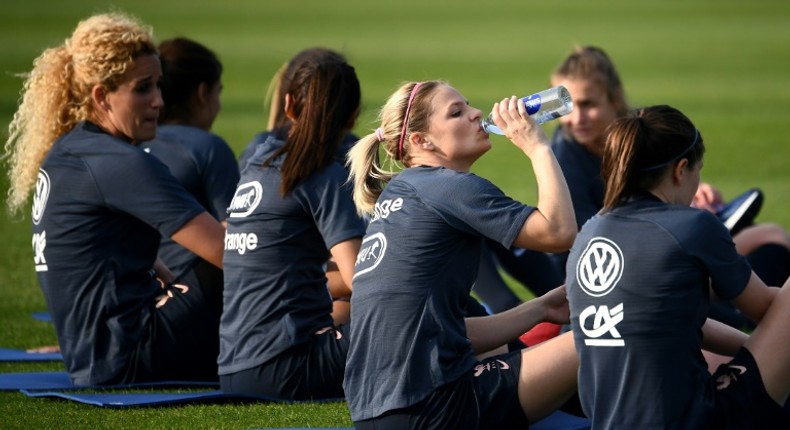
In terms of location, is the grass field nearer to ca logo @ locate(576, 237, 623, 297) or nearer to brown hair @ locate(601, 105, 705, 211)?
ca logo @ locate(576, 237, 623, 297)

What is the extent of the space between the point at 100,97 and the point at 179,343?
1236 mm

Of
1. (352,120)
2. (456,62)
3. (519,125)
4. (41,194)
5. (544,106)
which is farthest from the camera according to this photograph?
(456,62)

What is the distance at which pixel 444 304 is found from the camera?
201 inches

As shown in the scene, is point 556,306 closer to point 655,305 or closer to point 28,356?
point 655,305

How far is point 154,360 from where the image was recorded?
22.1ft

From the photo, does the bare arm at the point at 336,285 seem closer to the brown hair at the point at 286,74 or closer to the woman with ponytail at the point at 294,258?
the woman with ponytail at the point at 294,258

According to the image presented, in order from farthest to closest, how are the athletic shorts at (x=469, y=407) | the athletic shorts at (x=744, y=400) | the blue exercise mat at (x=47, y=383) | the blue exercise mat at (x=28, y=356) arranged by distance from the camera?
1. the blue exercise mat at (x=28, y=356)
2. the blue exercise mat at (x=47, y=383)
3. the athletic shorts at (x=469, y=407)
4. the athletic shorts at (x=744, y=400)

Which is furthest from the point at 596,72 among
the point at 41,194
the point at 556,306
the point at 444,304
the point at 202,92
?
the point at 444,304

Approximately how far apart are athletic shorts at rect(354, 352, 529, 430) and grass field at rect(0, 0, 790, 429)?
2.94 ft

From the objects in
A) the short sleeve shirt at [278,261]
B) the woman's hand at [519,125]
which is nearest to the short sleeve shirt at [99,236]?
the short sleeve shirt at [278,261]

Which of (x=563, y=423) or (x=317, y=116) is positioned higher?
(x=317, y=116)

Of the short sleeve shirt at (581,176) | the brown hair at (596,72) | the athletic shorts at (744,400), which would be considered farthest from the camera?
the brown hair at (596,72)

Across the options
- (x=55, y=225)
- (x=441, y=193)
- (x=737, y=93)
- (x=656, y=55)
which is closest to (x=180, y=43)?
(x=55, y=225)

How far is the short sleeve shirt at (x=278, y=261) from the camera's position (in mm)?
6160
